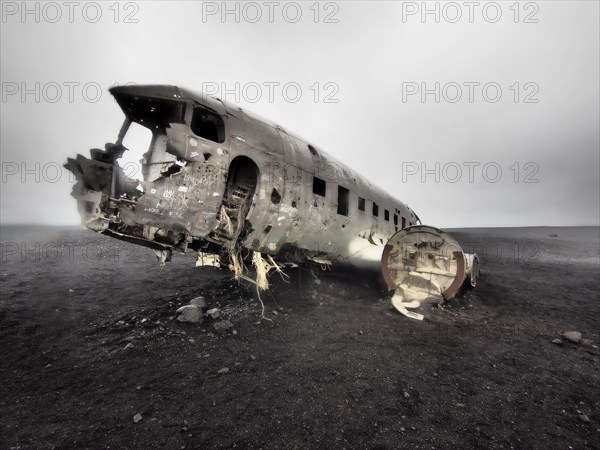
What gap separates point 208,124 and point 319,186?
142 inches

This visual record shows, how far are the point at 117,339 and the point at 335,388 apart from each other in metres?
4.43

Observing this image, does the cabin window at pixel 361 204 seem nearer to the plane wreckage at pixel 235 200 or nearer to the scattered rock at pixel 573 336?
the plane wreckage at pixel 235 200

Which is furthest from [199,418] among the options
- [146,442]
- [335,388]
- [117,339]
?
[117,339]

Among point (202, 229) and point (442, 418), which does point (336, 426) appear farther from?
point (202, 229)

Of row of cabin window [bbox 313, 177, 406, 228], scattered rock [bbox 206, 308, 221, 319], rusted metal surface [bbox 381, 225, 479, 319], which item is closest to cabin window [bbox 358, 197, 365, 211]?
row of cabin window [bbox 313, 177, 406, 228]

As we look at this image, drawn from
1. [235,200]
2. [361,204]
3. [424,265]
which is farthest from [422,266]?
[235,200]

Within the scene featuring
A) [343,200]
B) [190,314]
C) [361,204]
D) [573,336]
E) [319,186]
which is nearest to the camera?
[190,314]

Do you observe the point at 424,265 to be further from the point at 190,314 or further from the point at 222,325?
the point at 190,314

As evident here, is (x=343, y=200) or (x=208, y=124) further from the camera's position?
(x=343, y=200)

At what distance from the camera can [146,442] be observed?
3.01 metres

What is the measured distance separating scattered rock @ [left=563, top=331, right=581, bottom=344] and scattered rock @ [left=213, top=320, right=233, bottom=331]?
27.8ft

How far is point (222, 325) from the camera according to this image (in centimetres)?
614

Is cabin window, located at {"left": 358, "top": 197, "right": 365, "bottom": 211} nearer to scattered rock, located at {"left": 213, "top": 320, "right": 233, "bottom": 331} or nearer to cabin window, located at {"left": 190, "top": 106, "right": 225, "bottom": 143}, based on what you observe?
cabin window, located at {"left": 190, "top": 106, "right": 225, "bottom": 143}

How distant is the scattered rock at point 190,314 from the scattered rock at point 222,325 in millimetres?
521
